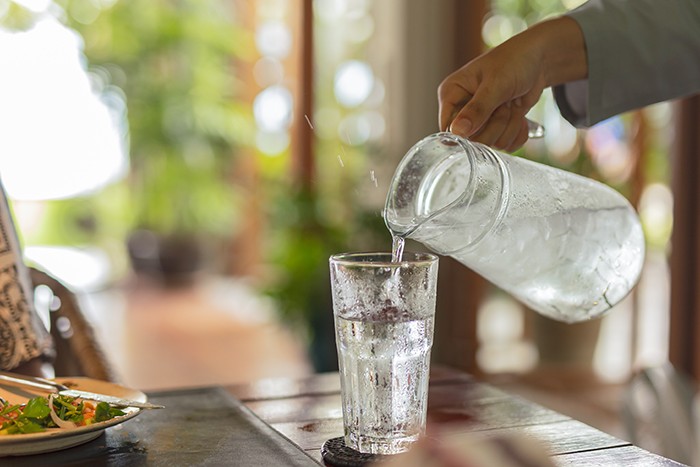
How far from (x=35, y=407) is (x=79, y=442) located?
5 centimetres

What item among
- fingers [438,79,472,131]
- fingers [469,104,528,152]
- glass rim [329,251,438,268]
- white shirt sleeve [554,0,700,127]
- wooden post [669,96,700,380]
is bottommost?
wooden post [669,96,700,380]

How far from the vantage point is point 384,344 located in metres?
0.81

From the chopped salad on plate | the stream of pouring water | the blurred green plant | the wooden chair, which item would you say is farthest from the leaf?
the blurred green plant

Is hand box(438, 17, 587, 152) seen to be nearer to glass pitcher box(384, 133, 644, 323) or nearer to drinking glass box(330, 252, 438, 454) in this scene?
glass pitcher box(384, 133, 644, 323)

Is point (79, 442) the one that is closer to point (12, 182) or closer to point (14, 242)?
point (14, 242)

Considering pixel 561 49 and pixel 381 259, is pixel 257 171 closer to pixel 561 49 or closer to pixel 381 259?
pixel 561 49

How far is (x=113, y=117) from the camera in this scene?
7.21 metres

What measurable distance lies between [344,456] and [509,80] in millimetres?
437

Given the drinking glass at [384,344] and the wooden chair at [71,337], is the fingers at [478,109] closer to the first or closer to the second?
the drinking glass at [384,344]

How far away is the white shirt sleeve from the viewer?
107 centimetres

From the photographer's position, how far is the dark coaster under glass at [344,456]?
2.61 ft

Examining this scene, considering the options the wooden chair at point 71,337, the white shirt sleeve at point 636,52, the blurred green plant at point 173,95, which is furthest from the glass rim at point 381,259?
the blurred green plant at point 173,95

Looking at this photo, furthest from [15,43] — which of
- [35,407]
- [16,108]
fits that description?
[35,407]

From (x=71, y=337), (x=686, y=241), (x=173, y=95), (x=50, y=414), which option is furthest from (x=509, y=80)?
(x=173, y=95)
